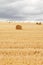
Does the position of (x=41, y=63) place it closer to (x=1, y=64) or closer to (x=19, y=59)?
(x=19, y=59)

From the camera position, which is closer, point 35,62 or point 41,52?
point 35,62

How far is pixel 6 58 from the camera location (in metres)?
9.56

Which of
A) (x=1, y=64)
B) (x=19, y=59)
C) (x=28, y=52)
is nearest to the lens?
(x=1, y=64)

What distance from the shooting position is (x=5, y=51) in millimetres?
11500

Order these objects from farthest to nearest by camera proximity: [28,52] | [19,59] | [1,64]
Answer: [28,52], [19,59], [1,64]

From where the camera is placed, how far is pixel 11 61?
920cm

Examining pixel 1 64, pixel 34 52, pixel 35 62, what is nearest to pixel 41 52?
pixel 34 52

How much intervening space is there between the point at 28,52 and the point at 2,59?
2257 millimetres

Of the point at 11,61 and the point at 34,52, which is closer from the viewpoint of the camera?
the point at 11,61

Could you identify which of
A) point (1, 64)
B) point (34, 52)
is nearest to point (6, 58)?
point (1, 64)

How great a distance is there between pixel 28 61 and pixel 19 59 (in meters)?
0.43

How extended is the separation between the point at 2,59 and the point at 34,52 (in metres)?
2.47

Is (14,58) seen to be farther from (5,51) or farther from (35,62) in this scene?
(5,51)

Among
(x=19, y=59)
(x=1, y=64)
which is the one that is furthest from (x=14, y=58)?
(x=1, y=64)
